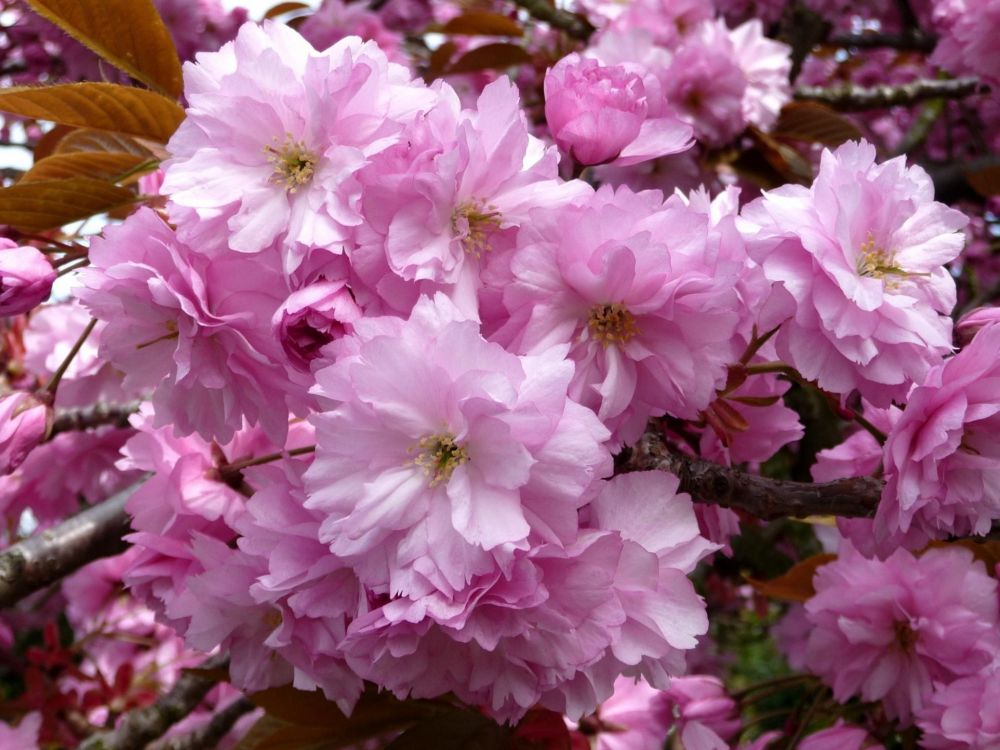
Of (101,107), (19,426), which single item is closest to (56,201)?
(101,107)

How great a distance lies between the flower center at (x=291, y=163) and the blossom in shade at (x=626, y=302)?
0.19 m

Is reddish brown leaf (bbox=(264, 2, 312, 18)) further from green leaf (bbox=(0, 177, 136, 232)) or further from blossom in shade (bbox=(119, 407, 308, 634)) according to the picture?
blossom in shade (bbox=(119, 407, 308, 634))

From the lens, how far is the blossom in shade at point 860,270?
78 cm

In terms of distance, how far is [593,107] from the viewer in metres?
0.87

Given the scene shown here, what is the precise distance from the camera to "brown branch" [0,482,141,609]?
1281mm

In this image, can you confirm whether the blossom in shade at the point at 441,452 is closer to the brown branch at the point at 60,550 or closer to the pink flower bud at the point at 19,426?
the pink flower bud at the point at 19,426

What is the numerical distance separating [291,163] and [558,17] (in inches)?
67.3

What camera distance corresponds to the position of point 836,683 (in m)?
1.23

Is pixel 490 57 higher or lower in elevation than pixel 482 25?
lower

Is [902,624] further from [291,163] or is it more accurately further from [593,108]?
[291,163]

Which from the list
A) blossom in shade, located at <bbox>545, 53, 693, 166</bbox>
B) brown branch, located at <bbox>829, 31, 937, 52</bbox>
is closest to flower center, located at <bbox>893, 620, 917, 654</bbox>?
blossom in shade, located at <bbox>545, 53, 693, 166</bbox>

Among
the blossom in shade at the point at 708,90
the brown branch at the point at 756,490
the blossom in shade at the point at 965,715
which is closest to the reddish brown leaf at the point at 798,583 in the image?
the blossom in shade at the point at 965,715

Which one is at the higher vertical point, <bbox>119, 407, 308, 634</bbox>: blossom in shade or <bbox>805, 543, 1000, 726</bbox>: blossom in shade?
<bbox>119, 407, 308, 634</bbox>: blossom in shade

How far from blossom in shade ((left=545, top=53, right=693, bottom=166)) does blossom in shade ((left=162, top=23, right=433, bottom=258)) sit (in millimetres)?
150
